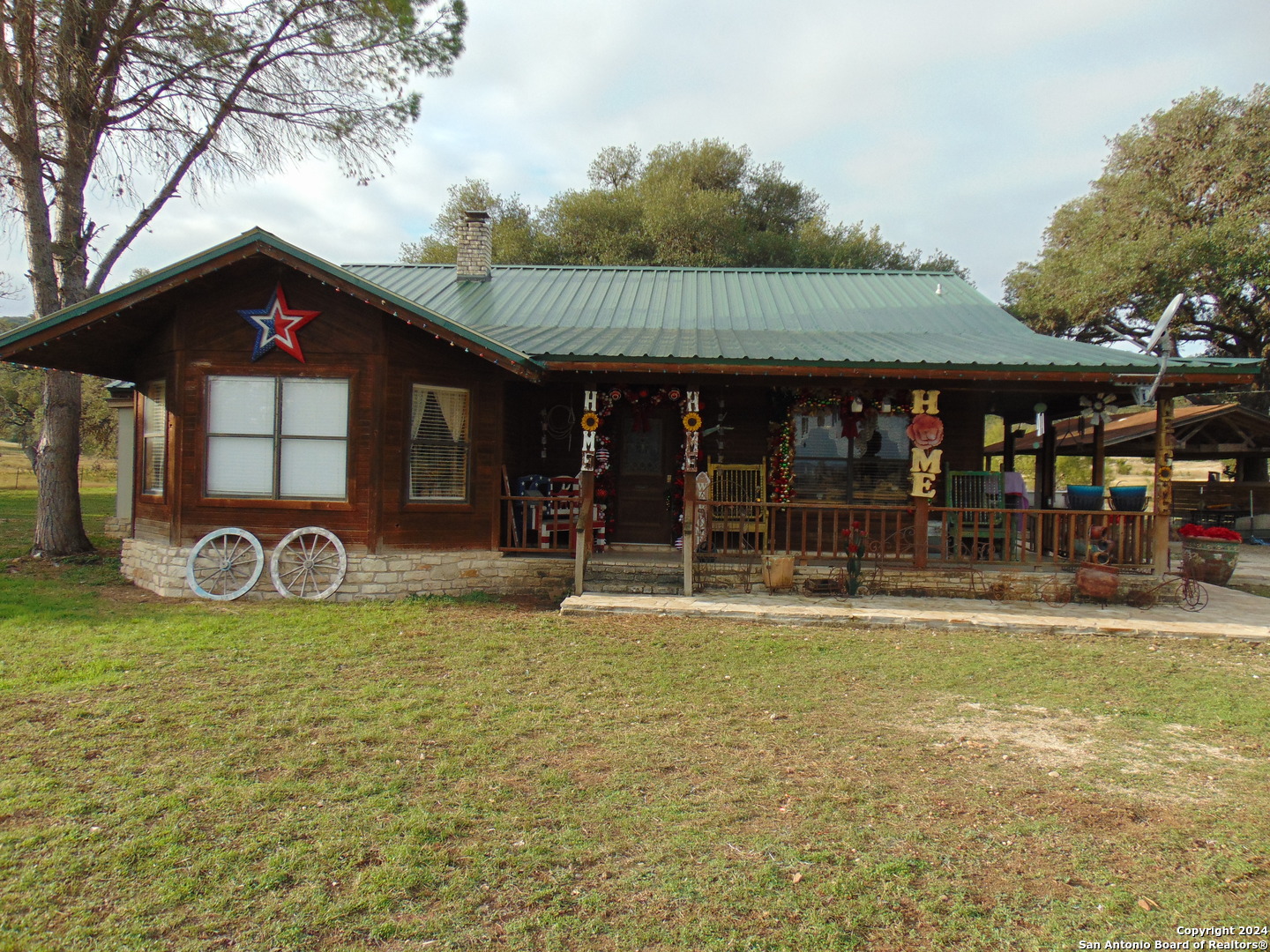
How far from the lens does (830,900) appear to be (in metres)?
2.89

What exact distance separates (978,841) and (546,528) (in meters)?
7.09

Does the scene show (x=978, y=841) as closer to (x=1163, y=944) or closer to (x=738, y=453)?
(x=1163, y=944)

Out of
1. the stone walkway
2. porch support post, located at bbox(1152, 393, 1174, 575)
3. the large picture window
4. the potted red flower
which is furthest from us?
the large picture window

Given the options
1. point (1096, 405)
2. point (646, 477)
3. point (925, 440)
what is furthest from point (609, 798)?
point (1096, 405)

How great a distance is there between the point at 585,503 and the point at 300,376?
3.60m

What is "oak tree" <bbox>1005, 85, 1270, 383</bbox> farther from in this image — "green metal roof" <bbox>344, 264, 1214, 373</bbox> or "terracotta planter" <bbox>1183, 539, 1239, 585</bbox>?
"terracotta planter" <bbox>1183, 539, 1239, 585</bbox>

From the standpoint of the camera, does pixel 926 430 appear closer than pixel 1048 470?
Yes

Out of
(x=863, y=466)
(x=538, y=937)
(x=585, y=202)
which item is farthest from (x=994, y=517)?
(x=585, y=202)

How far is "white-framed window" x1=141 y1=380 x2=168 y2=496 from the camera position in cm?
916

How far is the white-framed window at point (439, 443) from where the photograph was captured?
353 inches

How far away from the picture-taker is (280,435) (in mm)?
8805

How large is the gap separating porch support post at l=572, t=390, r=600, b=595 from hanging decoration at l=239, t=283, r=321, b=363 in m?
3.37

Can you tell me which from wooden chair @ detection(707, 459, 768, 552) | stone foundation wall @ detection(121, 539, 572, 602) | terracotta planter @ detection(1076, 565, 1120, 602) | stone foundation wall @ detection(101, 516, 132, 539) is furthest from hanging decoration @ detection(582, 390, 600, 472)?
stone foundation wall @ detection(101, 516, 132, 539)

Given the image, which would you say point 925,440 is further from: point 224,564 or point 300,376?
point 224,564
